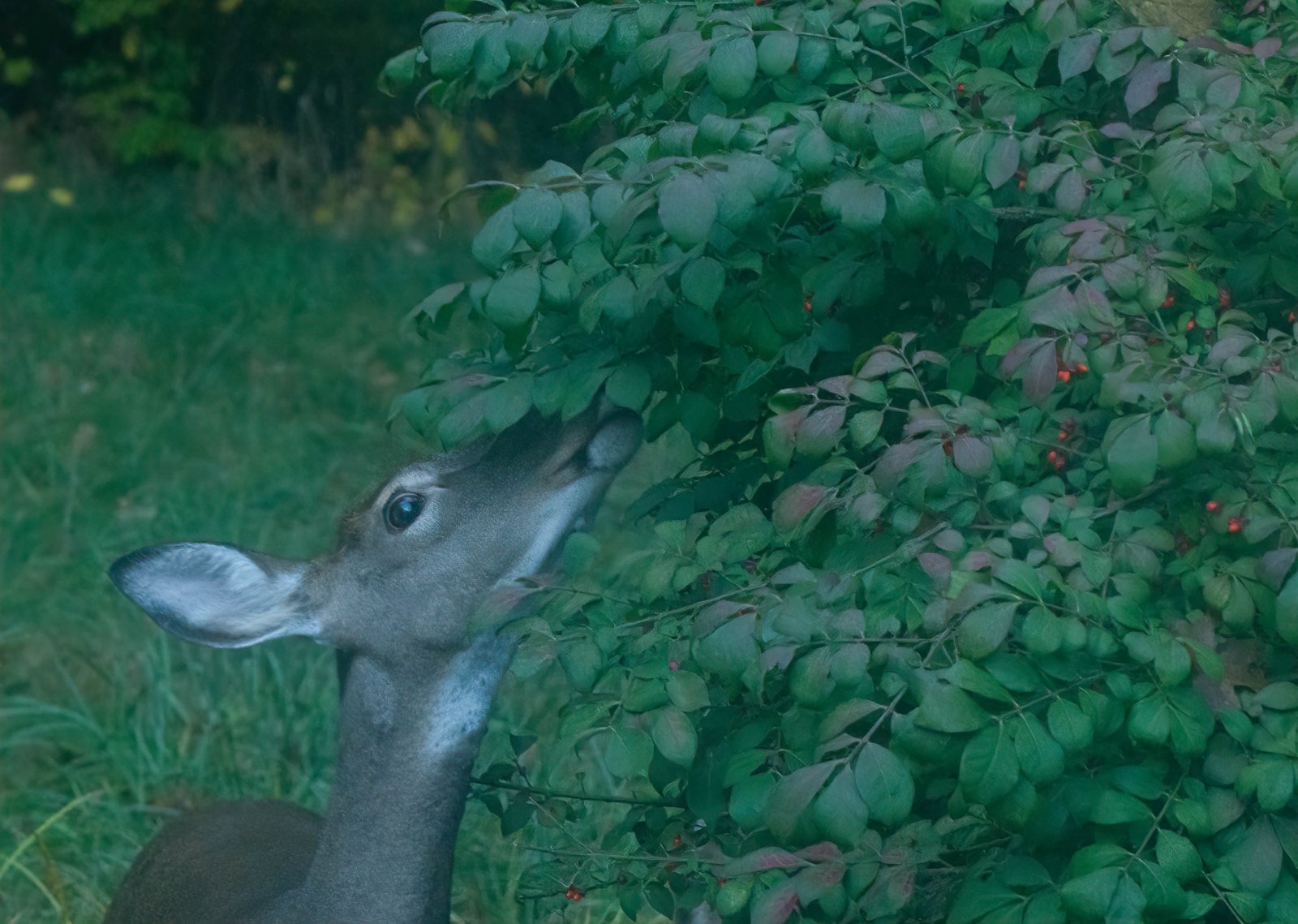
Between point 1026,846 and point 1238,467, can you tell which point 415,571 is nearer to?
point 1026,846

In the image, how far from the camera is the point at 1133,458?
5.90 feet

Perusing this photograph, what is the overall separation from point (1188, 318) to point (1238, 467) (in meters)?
0.21

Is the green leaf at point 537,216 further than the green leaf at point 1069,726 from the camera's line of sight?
Yes

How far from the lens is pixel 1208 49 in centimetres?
218

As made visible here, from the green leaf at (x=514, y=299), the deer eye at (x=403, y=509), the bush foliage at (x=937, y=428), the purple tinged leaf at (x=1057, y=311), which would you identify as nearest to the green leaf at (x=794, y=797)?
the bush foliage at (x=937, y=428)

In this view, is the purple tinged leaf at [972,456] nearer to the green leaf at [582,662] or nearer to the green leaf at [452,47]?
the green leaf at [582,662]

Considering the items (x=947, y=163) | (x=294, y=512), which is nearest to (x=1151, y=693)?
A: (x=947, y=163)

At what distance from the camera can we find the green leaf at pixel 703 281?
81.7 inches

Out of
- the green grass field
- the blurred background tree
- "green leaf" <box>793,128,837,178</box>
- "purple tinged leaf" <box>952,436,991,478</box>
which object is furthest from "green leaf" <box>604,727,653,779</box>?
the blurred background tree

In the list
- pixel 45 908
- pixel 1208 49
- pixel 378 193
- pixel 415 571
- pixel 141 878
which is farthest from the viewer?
pixel 378 193

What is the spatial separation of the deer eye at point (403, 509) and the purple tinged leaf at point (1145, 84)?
151 centimetres

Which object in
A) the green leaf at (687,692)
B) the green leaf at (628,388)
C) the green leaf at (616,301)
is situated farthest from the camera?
the green leaf at (628,388)

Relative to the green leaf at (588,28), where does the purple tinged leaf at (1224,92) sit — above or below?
below

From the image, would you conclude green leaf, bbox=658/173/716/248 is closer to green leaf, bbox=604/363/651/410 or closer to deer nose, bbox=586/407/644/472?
green leaf, bbox=604/363/651/410
